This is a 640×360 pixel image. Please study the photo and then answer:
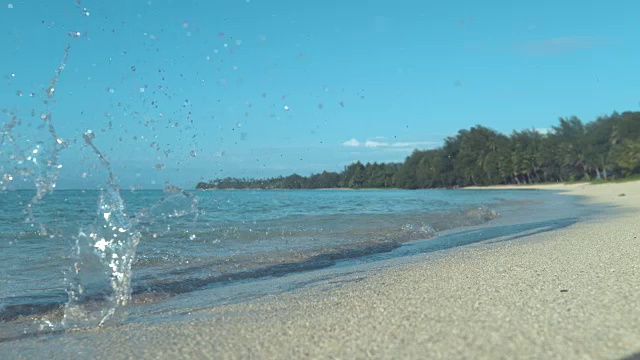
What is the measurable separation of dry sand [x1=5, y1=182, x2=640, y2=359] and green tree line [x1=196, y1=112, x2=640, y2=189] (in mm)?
49457

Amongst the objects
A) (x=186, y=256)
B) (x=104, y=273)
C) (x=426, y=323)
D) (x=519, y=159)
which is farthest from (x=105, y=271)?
(x=519, y=159)

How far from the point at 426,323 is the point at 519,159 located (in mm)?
88202

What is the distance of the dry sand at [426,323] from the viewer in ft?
11.1

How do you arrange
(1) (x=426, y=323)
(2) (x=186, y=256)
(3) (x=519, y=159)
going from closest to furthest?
(1) (x=426, y=323)
(2) (x=186, y=256)
(3) (x=519, y=159)

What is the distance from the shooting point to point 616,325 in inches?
Result: 141

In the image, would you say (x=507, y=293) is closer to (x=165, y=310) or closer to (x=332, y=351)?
(x=332, y=351)

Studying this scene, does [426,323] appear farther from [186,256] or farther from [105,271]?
[186,256]

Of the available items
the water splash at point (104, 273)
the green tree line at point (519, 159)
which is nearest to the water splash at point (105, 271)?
the water splash at point (104, 273)

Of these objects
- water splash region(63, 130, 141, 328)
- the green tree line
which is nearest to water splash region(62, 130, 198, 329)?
water splash region(63, 130, 141, 328)

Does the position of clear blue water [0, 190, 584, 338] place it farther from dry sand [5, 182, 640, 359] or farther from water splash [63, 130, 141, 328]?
dry sand [5, 182, 640, 359]

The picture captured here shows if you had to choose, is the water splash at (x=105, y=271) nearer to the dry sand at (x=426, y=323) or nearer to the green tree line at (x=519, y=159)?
the dry sand at (x=426, y=323)

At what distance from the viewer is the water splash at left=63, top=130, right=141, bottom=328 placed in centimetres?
551

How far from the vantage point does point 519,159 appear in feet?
285

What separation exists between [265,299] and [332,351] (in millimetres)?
2367
